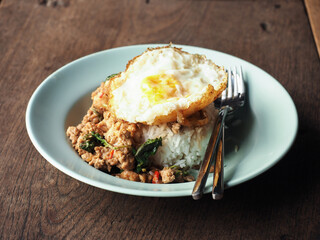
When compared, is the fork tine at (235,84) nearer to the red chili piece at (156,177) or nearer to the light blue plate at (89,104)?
the light blue plate at (89,104)

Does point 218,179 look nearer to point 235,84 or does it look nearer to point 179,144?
point 179,144

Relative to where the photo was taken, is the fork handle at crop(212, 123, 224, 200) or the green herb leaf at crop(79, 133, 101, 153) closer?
the fork handle at crop(212, 123, 224, 200)

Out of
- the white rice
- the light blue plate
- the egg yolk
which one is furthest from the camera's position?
the white rice

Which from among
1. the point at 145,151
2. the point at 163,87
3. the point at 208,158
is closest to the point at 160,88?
the point at 163,87

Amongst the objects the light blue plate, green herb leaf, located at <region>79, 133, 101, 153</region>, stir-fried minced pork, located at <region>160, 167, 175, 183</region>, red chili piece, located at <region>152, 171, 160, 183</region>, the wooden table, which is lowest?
the wooden table

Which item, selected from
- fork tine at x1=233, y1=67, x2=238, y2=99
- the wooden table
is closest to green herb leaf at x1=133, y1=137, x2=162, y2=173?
the wooden table

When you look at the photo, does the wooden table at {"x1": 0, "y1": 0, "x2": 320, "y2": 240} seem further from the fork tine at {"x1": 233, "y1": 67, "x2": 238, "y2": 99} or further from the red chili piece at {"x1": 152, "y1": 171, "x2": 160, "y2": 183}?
the fork tine at {"x1": 233, "y1": 67, "x2": 238, "y2": 99}

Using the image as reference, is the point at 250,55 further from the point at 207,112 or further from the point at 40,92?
the point at 40,92
